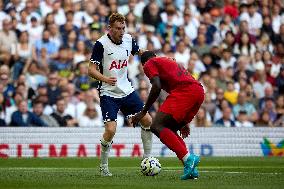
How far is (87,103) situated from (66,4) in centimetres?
425

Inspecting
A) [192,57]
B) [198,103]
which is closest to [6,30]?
[192,57]

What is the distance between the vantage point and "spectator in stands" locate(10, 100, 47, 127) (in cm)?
2275

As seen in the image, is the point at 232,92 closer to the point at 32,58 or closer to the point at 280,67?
the point at 280,67

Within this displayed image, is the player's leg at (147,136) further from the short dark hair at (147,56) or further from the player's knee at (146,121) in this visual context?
the short dark hair at (147,56)

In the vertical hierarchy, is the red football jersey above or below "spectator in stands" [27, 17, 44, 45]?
below

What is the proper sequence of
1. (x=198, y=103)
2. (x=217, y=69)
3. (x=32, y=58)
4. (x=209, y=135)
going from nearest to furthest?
(x=198, y=103) < (x=209, y=135) < (x=32, y=58) < (x=217, y=69)

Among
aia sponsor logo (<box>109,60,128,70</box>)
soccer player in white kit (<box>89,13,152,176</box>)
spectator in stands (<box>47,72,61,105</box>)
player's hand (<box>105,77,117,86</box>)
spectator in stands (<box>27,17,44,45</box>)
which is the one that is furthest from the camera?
spectator in stands (<box>27,17,44,45</box>)

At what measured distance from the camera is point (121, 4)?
2753 cm

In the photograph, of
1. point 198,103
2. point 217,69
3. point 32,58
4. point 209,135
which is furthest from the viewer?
point 217,69

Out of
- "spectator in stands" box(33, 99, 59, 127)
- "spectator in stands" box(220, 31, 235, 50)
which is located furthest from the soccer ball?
"spectator in stands" box(220, 31, 235, 50)

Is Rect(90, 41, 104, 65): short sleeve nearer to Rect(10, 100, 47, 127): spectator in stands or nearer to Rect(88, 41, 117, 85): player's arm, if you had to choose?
Rect(88, 41, 117, 85): player's arm

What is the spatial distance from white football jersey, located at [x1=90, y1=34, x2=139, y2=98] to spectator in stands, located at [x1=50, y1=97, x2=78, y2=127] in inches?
317

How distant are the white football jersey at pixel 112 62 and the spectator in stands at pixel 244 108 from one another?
1015 cm

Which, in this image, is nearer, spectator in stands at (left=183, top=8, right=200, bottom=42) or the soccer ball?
the soccer ball
